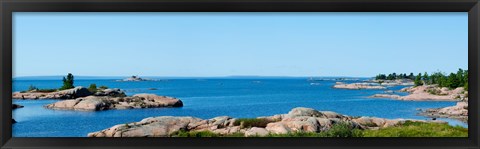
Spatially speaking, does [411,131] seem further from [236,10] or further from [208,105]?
[208,105]

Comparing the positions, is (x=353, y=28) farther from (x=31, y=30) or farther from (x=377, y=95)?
(x=31, y=30)

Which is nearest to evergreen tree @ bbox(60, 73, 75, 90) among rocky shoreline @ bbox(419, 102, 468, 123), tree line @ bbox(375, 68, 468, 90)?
tree line @ bbox(375, 68, 468, 90)

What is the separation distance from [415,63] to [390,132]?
427 cm

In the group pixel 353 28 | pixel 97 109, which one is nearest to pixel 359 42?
pixel 353 28

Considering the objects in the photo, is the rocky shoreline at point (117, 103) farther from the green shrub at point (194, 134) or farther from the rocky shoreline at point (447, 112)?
the rocky shoreline at point (447, 112)

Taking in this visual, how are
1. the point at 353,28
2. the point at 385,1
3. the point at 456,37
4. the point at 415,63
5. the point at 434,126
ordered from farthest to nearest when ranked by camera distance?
the point at 353,28, the point at 415,63, the point at 456,37, the point at 434,126, the point at 385,1

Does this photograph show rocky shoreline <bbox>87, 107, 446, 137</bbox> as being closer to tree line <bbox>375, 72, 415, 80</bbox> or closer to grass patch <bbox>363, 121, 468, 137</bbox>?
grass patch <bbox>363, 121, 468, 137</bbox>

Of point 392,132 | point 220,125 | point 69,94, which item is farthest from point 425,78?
point 69,94

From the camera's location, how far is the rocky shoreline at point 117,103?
27.6ft

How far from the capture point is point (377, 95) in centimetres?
858

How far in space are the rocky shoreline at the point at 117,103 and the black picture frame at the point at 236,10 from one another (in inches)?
237

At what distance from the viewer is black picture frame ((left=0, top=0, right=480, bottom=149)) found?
7.69 ft

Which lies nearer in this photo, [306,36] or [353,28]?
[306,36]

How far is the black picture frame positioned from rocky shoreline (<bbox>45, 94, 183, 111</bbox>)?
6.01m
